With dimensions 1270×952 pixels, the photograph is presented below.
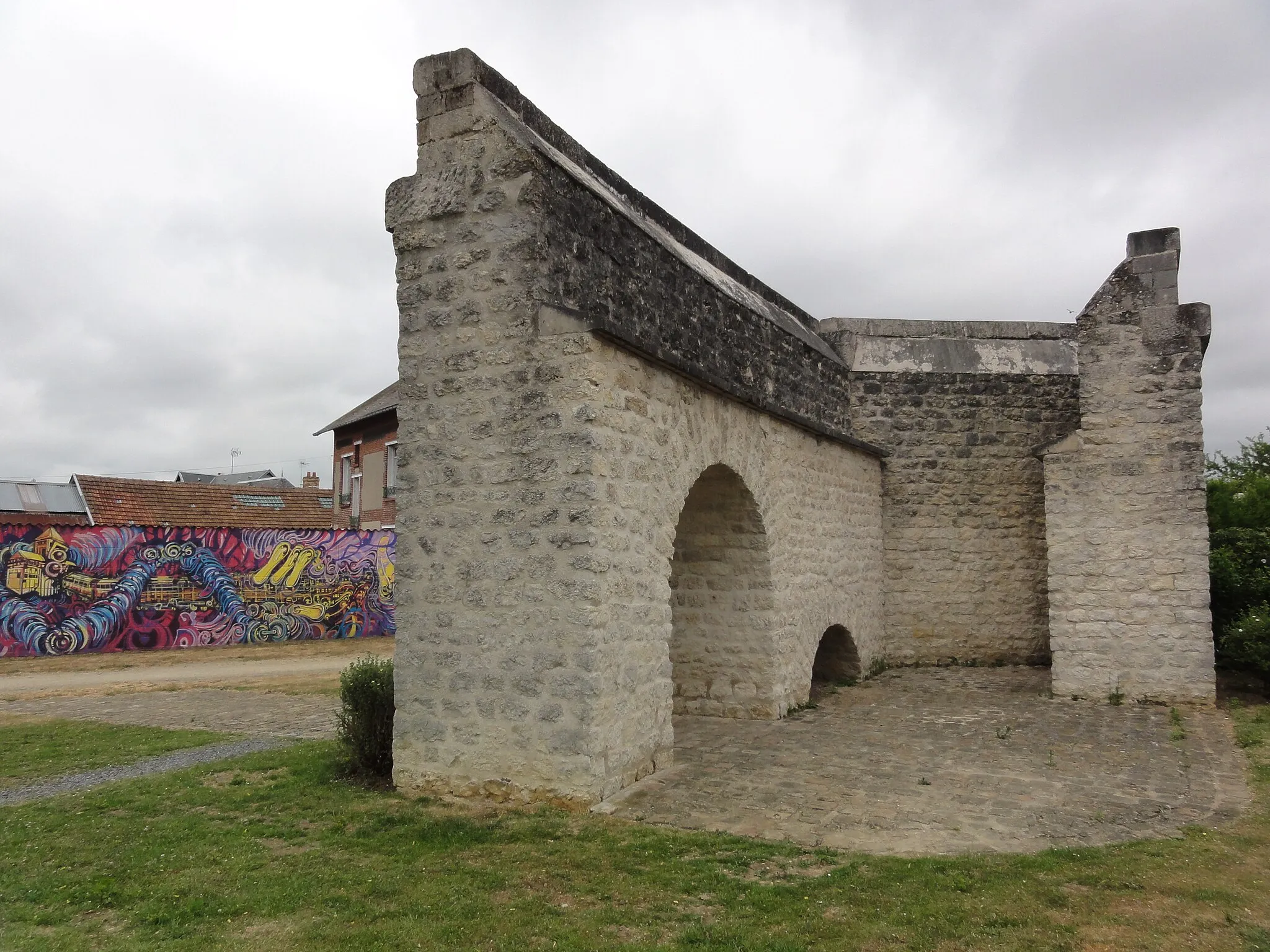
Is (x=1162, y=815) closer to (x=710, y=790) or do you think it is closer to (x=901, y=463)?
(x=710, y=790)

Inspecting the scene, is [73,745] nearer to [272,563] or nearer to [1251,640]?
[272,563]

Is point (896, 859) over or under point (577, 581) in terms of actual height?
under

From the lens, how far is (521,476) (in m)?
5.65

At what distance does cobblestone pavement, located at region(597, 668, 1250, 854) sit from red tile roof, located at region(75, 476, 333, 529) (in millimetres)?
16593

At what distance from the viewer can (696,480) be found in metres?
7.34

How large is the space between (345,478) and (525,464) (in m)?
Answer: 21.3

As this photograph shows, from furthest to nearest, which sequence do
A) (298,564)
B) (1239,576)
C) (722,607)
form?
(298,564), (1239,576), (722,607)

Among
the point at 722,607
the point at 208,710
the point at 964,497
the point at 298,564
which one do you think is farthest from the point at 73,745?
the point at 298,564

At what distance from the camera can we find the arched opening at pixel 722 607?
809cm

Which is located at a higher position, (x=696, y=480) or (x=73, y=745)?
(x=696, y=480)

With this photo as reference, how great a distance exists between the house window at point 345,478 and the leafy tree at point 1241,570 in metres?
20.1

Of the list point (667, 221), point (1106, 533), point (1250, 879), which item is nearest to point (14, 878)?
point (1250, 879)

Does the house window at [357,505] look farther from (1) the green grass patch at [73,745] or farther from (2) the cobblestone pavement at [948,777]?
(2) the cobblestone pavement at [948,777]

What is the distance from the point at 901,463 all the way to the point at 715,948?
358 inches
